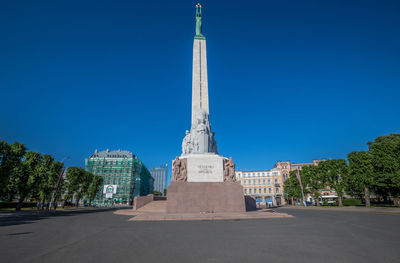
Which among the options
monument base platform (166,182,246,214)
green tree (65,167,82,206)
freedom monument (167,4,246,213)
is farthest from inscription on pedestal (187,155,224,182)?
green tree (65,167,82,206)

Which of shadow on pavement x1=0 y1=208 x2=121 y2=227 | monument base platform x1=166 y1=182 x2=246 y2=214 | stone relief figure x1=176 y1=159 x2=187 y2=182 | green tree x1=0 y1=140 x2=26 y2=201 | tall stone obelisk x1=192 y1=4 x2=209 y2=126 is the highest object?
tall stone obelisk x1=192 y1=4 x2=209 y2=126

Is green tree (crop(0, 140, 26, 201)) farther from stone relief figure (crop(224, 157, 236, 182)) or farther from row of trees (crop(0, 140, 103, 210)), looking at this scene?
stone relief figure (crop(224, 157, 236, 182))

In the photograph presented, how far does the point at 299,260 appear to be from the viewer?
4.84 m

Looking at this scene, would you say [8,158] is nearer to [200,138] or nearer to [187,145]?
[187,145]

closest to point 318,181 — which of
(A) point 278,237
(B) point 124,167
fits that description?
(A) point 278,237

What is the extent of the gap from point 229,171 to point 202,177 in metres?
2.53

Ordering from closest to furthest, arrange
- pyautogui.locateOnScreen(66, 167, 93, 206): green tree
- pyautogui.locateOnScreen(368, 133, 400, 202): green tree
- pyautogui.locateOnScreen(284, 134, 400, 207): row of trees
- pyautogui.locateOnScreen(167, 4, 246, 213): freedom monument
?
pyautogui.locateOnScreen(167, 4, 246, 213): freedom monument, pyautogui.locateOnScreen(368, 133, 400, 202): green tree, pyautogui.locateOnScreen(284, 134, 400, 207): row of trees, pyautogui.locateOnScreen(66, 167, 93, 206): green tree

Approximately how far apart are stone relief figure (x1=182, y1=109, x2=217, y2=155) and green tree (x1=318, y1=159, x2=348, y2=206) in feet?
95.7

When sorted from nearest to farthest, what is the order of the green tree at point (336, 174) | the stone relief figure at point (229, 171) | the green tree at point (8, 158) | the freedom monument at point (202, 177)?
the freedom monument at point (202, 177) → the stone relief figure at point (229, 171) → the green tree at point (8, 158) → the green tree at point (336, 174)

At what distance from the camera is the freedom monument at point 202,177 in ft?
52.5

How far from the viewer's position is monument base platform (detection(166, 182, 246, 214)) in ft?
51.9

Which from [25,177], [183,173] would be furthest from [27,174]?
[183,173]

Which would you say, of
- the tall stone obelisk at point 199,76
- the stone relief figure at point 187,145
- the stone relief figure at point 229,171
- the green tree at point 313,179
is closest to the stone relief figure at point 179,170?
the stone relief figure at point 187,145

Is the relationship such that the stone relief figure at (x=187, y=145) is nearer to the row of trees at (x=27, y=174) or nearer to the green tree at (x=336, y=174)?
the row of trees at (x=27, y=174)
